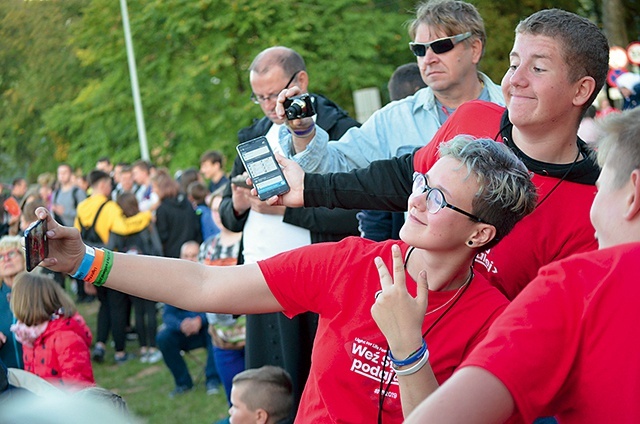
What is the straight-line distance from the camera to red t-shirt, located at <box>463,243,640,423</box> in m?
1.63

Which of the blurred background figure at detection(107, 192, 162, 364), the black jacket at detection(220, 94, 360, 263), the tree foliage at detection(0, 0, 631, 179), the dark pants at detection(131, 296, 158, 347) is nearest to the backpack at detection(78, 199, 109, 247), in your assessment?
the blurred background figure at detection(107, 192, 162, 364)

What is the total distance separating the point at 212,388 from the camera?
26.7 ft

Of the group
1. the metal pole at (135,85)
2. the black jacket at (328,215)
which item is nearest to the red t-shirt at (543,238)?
the black jacket at (328,215)

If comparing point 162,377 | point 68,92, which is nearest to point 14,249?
point 162,377

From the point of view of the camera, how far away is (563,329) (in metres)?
1.66

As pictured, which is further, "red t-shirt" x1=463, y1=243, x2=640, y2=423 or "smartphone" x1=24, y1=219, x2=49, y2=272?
"smartphone" x1=24, y1=219, x2=49, y2=272

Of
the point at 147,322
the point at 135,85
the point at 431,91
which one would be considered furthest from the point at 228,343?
the point at 135,85

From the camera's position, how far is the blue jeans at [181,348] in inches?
315

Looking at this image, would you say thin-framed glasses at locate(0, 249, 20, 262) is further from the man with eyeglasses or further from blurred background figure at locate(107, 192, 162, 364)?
blurred background figure at locate(107, 192, 162, 364)

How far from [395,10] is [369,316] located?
20.1 metres

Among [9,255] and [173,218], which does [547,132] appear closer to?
[9,255]

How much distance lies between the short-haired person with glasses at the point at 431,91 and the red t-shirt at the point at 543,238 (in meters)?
1.28

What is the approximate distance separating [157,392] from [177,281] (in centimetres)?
600

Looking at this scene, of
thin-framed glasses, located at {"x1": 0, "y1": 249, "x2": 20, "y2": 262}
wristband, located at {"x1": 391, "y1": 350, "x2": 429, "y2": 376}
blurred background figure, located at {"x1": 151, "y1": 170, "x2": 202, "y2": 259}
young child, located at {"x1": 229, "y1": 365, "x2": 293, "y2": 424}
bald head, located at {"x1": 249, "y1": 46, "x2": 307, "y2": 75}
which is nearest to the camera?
wristband, located at {"x1": 391, "y1": 350, "x2": 429, "y2": 376}
